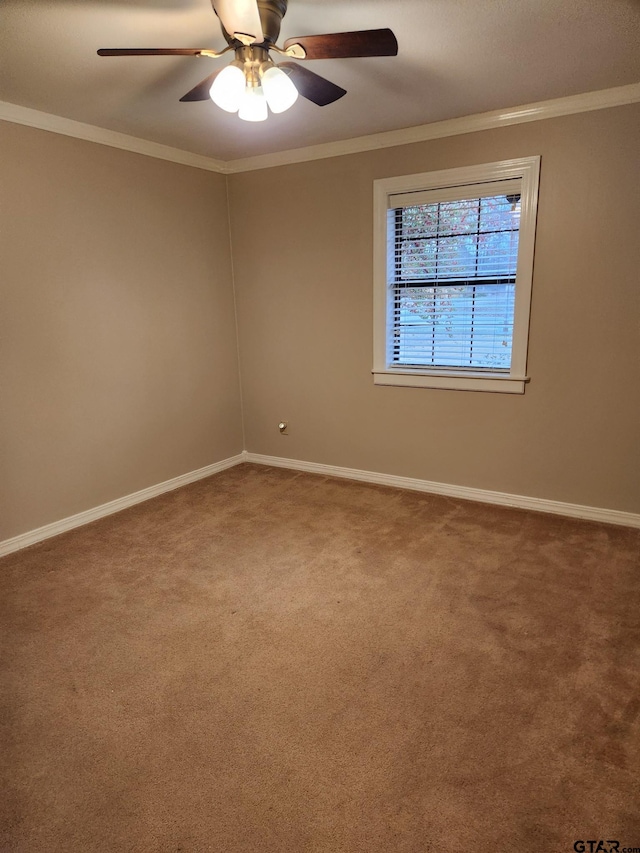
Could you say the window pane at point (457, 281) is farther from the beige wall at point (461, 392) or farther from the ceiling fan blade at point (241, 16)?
the ceiling fan blade at point (241, 16)

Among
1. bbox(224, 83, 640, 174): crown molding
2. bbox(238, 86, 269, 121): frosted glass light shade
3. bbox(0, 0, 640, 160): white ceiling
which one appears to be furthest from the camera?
bbox(224, 83, 640, 174): crown molding

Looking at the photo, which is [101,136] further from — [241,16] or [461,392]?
[461,392]

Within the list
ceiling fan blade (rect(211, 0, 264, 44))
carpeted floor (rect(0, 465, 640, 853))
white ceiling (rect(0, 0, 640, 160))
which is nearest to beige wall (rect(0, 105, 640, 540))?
white ceiling (rect(0, 0, 640, 160))

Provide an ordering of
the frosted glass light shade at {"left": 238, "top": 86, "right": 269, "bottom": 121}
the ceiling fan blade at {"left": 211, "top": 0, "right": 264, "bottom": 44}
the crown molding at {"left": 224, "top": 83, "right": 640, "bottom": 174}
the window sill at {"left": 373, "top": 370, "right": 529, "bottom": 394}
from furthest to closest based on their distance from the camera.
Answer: the window sill at {"left": 373, "top": 370, "right": 529, "bottom": 394} < the crown molding at {"left": 224, "top": 83, "right": 640, "bottom": 174} < the frosted glass light shade at {"left": 238, "top": 86, "right": 269, "bottom": 121} < the ceiling fan blade at {"left": 211, "top": 0, "right": 264, "bottom": 44}

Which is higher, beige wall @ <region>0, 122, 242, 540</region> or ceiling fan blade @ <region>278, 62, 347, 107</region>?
ceiling fan blade @ <region>278, 62, 347, 107</region>

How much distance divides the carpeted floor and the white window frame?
1.03 m

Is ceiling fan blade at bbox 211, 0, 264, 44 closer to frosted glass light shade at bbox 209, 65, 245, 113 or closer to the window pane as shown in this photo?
frosted glass light shade at bbox 209, 65, 245, 113

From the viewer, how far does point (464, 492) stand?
3746 mm

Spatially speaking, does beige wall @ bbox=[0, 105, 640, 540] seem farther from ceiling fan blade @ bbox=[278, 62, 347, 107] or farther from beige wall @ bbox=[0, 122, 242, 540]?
ceiling fan blade @ bbox=[278, 62, 347, 107]

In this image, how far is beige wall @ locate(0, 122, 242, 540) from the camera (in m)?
3.00

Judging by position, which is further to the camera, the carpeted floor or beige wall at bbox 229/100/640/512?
beige wall at bbox 229/100/640/512

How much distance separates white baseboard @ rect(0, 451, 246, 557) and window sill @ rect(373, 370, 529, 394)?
1.66 meters

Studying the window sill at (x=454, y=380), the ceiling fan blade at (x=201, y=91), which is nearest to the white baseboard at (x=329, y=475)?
the window sill at (x=454, y=380)

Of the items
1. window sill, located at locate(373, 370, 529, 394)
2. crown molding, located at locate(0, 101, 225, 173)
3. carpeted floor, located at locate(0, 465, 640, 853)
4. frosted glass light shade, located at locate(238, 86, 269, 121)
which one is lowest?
carpeted floor, located at locate(0, 465, 640, 853)
